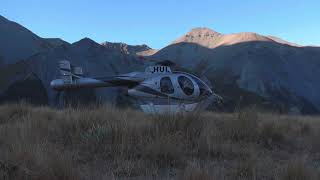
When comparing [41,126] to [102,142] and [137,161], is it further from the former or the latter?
[137,161]

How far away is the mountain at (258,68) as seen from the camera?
2467 inches

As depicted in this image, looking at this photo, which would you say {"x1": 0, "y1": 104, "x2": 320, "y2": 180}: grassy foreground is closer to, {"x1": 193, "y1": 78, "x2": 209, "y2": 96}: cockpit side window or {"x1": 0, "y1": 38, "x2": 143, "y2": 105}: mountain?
{"x1": 193, "y1": 78, "x2": 209, "y2": 96}: cockpit side window

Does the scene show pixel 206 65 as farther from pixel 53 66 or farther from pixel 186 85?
pixel 186 85

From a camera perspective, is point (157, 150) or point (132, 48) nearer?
point (157, 150)

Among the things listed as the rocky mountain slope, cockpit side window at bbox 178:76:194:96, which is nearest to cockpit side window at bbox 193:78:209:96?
cockpit side window at bbox 178:76:194:96

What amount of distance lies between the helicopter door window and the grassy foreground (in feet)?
28.4

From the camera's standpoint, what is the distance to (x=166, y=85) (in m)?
18.1

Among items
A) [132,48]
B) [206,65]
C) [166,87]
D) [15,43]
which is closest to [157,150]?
[166,87]

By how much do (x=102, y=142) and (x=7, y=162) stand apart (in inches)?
70.7

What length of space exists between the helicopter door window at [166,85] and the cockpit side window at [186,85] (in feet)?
1.13

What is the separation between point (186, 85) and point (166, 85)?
0.69 metres

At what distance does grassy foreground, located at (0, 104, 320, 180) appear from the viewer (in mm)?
5109

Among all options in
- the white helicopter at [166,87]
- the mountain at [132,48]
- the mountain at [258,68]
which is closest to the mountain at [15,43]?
the mountain at [258,68]

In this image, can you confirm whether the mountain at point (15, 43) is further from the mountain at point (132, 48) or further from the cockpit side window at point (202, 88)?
the cockpit side window at point (202, 88)
